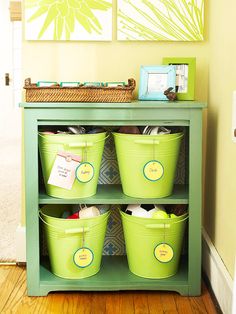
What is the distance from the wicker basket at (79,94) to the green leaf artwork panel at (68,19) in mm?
434

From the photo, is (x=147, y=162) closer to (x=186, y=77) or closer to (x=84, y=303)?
(x=186, y=77)

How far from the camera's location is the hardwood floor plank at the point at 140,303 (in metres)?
1.98

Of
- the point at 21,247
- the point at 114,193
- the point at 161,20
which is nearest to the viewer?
the point at 114,193

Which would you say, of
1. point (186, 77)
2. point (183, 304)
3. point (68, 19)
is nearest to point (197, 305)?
point (183, 304)

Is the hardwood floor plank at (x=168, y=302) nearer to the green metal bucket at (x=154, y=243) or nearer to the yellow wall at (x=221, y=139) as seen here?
the green metal bucket at (x=154, y=243)

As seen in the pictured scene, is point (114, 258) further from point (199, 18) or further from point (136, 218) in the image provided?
point (199, 18)

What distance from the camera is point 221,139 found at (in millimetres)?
2068

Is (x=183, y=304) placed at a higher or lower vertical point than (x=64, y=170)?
lower

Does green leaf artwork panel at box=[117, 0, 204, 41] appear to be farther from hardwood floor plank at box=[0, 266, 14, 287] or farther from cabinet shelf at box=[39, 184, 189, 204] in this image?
hardwood floor plank at box=[0, 266, 14, 287]

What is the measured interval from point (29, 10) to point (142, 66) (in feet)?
2.02

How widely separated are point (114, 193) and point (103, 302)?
0.48 meters

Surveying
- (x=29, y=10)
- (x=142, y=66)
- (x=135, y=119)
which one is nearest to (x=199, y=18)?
(x=142, y=66)

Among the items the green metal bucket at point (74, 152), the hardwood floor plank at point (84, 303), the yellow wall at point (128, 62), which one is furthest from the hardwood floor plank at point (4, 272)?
the yellow wall at point (128, 62)

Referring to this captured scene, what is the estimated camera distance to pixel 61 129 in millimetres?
2324
